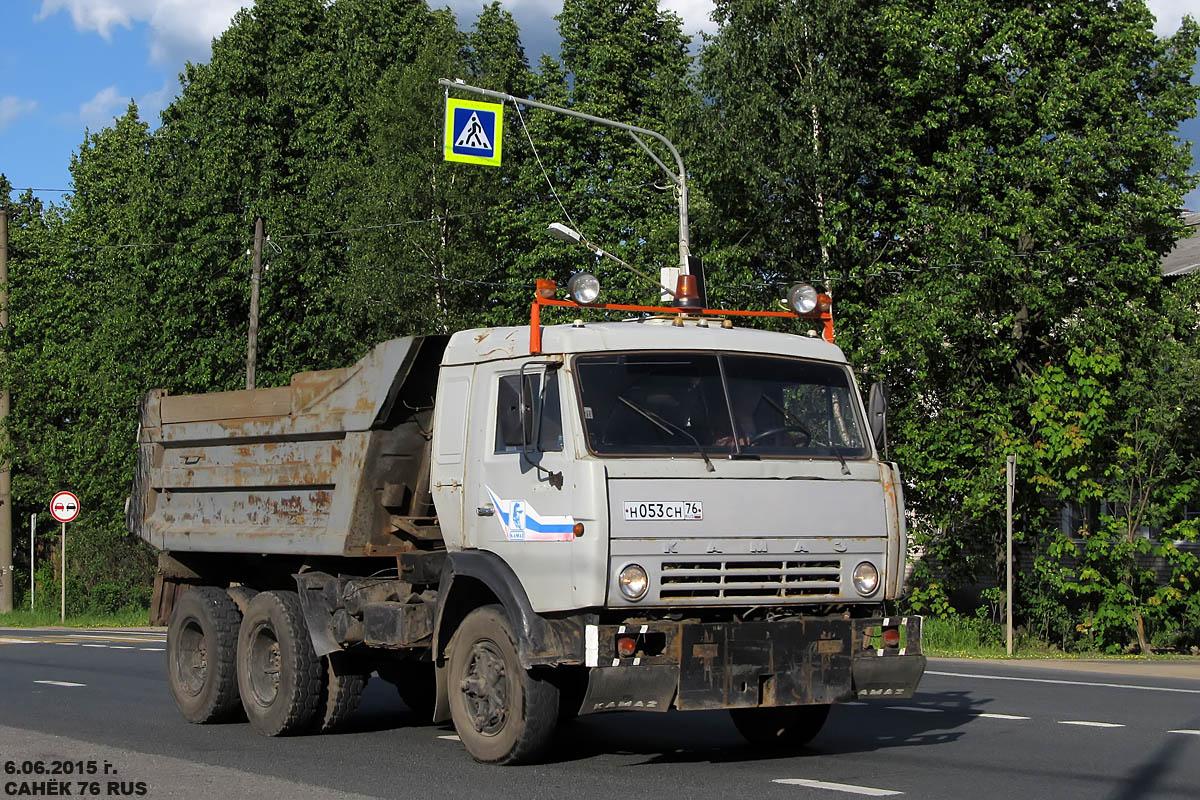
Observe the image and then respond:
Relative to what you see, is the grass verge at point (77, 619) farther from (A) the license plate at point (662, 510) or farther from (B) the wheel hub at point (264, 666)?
(A) the license plate at point (662, 510)

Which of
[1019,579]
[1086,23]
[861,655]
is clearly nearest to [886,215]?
[1086,23]

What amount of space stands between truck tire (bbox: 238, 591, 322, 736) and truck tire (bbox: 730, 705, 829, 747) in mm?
3244

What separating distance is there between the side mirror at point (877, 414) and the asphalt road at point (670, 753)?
82.1 inches

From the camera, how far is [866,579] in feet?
32.0

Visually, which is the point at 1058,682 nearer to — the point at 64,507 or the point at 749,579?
the point at 749,579

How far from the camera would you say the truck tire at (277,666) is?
11.8 metres

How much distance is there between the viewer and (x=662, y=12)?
4834 centimetres

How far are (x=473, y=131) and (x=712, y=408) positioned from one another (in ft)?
52.8

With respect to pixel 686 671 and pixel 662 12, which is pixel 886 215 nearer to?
pixel 662 12

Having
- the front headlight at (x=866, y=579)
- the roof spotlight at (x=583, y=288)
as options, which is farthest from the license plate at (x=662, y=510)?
the roof spotlight at (x=583, y=288)

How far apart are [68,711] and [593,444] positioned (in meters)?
7.08

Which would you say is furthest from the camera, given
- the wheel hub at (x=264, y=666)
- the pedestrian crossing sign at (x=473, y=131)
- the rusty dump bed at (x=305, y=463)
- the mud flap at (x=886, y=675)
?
the pedestrian crossing sign at (x=473, y=131)

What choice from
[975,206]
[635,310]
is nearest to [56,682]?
[635,310]

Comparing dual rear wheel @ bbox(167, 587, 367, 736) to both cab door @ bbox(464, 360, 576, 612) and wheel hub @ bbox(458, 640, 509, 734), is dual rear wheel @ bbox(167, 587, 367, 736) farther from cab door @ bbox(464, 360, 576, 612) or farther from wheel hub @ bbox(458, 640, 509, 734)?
cab door @ bbox(464, 360, 576, 612)
